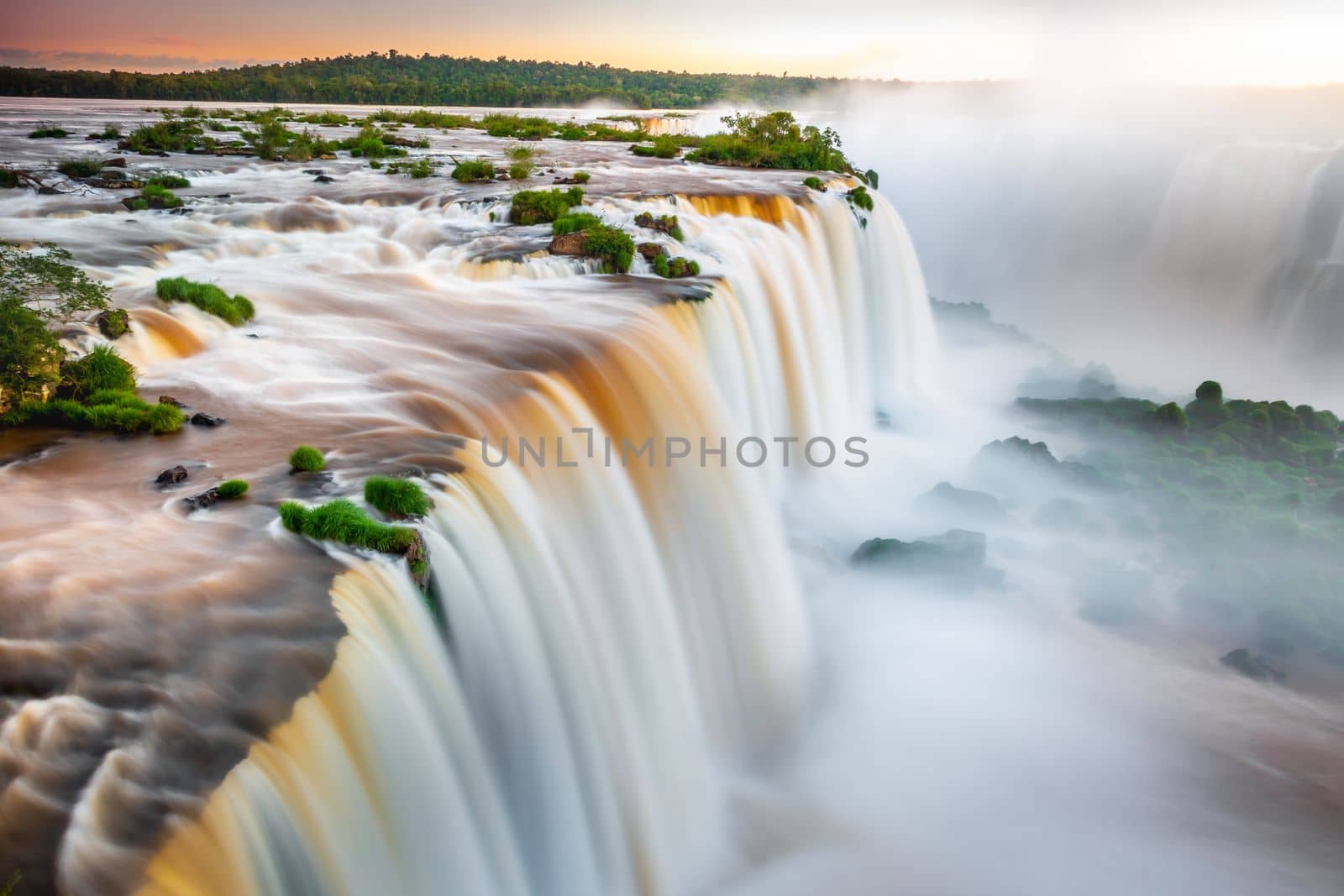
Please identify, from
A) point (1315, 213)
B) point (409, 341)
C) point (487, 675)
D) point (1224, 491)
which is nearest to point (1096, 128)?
point (1315, 213)

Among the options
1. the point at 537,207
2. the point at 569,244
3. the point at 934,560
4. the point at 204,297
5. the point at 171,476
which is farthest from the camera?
the point at 537,207

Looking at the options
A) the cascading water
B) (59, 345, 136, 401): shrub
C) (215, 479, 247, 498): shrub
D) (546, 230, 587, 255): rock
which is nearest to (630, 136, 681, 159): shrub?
the cascading water

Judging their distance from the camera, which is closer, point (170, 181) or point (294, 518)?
point (294, 518)

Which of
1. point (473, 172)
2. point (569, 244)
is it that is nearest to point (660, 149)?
point (473, 172)

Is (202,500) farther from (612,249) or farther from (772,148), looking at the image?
(772,148)

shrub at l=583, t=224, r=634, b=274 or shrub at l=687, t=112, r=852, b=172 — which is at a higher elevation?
shrub at l=687, t=112, r=852, b=172

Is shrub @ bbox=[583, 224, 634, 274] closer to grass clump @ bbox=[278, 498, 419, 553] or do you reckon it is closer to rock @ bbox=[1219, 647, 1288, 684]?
grass clump @ bbox=[278, 498, 419, 553]

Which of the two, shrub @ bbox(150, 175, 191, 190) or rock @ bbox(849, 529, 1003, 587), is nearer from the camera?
rock @ bbox(849, 529, 1003, 587)

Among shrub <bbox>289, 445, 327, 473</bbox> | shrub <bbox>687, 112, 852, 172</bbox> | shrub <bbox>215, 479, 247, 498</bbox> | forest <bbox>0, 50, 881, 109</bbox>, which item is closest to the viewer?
shrub <bbox>215, 479, 247, 498</bbox>
